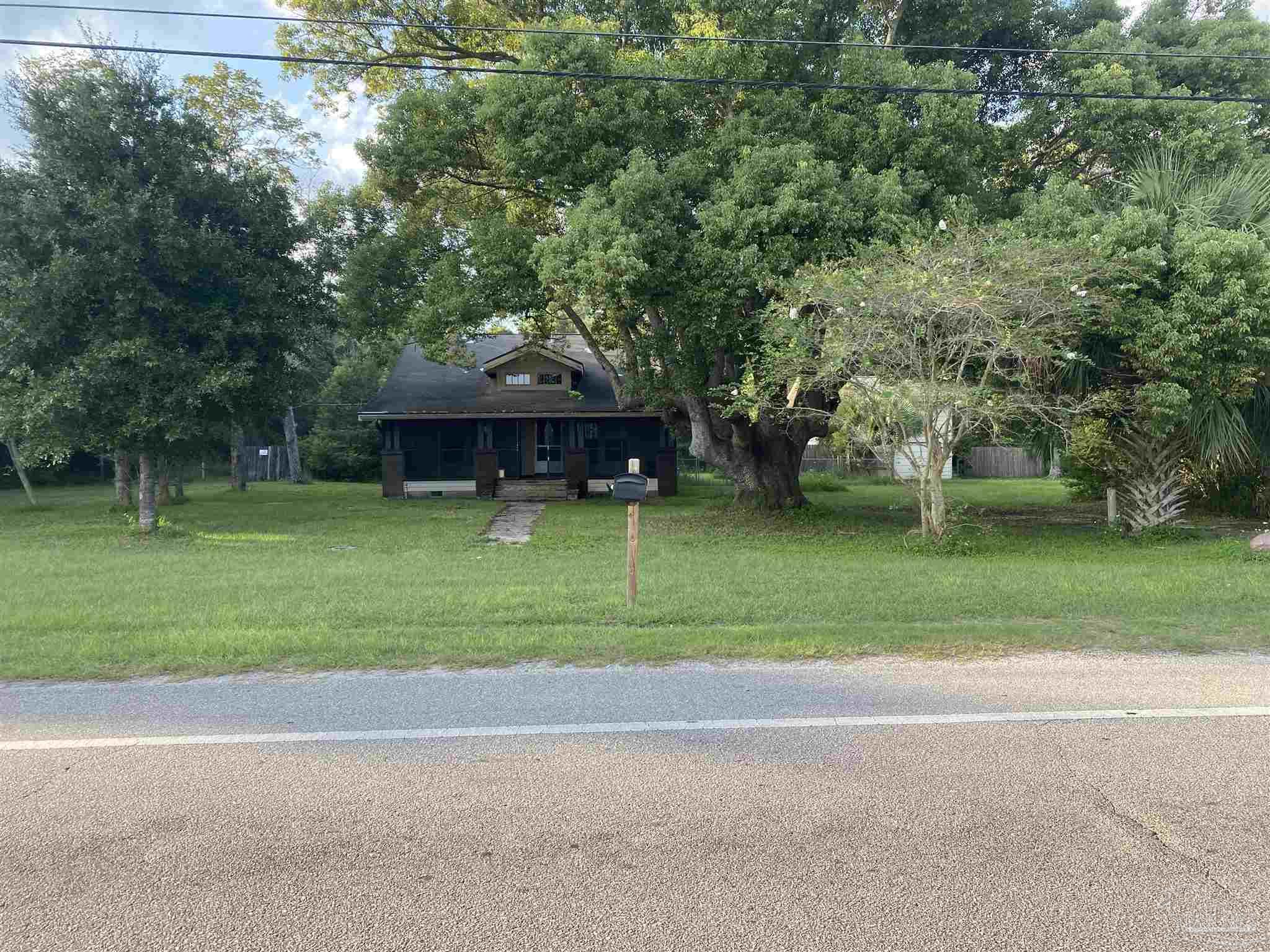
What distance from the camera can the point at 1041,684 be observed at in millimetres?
5852

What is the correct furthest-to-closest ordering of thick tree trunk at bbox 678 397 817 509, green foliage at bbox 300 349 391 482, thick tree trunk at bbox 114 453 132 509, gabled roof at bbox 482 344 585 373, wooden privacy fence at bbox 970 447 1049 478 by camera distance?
wooden privacy fence at bbox 970 447 1049 478, green foliage at bbox 300 349 391 482, gabled roof at bbox 482 344 585 373, thick tree trunk at bbox 114 453 132 509, thick tree trunk at bbox 678 397 817 509

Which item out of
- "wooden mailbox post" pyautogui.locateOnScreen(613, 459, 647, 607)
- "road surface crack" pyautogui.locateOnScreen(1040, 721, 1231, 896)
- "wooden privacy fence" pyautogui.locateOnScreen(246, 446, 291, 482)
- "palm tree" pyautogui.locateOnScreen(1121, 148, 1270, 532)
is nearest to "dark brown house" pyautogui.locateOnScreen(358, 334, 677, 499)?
"palm tree" pyautogui.locateOnScreen(1121, 148, 1270, 532)

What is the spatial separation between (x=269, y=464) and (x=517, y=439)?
774 inches

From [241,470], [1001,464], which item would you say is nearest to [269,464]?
[241,470]

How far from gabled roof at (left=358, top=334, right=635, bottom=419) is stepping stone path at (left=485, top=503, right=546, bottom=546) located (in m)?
3.35

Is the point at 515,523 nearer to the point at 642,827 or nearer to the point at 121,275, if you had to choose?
the point at 121,275

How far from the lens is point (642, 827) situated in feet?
12.1

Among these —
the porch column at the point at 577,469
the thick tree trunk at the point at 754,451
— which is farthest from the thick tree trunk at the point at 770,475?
the porch column at the point at 577,469

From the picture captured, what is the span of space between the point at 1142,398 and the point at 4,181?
19509 mm

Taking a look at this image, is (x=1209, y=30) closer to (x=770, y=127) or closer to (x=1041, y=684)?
(x=770, y=127)

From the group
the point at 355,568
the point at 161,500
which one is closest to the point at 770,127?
Answer: the point at 355,568

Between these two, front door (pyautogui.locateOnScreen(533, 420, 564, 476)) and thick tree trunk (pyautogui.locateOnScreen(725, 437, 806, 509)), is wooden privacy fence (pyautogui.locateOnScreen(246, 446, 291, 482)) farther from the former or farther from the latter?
thick tree trunk (pyautogui.locateOnScreen(725, 437, 806, 509))

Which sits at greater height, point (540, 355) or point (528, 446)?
point (540, 355)

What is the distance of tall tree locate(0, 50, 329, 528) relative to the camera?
1518cm
